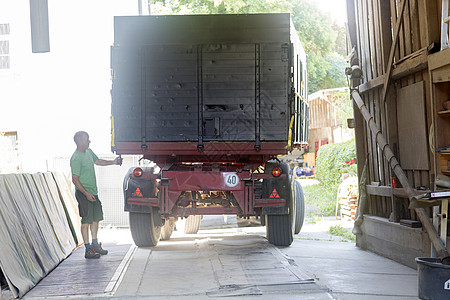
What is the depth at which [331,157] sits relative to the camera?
22.0 metres

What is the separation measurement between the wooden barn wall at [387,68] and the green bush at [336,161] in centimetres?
867

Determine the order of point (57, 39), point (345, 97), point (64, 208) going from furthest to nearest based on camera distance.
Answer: point (345, 97), point (57, 39), point (64, 208)

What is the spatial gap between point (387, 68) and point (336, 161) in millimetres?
12031

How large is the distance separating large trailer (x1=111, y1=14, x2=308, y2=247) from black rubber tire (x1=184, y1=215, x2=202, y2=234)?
3411mm

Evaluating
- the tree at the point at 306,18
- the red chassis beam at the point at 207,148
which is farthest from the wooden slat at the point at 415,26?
the tree at the point at 306,18

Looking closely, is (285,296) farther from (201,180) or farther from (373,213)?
(373,213)

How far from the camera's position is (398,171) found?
889cm

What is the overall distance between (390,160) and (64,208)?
5.58 meters

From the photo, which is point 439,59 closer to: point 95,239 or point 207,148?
point 207,148

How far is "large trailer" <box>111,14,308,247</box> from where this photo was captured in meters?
9.71

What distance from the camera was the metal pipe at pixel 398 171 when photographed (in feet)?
24.0

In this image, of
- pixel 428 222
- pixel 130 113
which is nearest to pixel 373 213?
pixel 428 222

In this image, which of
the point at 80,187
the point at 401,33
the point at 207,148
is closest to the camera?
the point at 401,33

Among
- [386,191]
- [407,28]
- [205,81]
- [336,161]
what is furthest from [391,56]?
[336,161]
